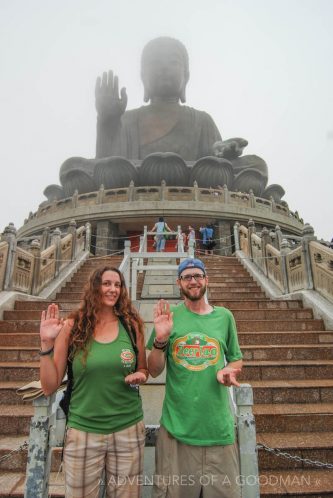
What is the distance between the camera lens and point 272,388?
3.57 m

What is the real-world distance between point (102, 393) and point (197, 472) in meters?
0.59

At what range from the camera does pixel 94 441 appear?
5.23 ft

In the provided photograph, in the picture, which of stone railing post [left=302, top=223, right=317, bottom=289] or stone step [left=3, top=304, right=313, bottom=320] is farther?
stone railing post [left=302, top=223, right=317, bottom=289]

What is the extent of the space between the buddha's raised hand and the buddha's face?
440 centimetres

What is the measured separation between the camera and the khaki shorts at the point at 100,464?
1578 mm

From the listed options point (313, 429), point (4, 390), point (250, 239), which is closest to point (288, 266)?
point (250, 239)

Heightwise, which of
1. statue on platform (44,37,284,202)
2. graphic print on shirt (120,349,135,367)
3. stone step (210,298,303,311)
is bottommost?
graphic print on shirt (120,349,135,367)

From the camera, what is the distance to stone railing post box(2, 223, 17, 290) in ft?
20.7

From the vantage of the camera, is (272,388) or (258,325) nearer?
(272,388)

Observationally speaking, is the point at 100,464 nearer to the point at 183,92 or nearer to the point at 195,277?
the point at 195,277

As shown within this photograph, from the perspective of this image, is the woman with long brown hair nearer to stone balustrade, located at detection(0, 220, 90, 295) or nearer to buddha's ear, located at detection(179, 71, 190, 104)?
stone balustrade, located at detection(0, 220, 90, 295)

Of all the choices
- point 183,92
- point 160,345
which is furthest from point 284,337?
point 183,92

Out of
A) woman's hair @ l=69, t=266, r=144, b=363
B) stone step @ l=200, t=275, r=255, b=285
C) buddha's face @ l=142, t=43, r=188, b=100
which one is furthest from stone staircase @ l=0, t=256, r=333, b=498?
buddha's face @ l=142, t=43, r=188, b=100

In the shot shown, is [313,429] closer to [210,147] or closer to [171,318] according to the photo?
[171,318]
